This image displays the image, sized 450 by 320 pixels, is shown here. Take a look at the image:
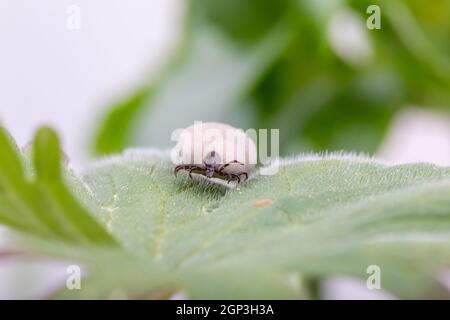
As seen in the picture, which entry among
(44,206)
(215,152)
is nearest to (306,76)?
(215,152)

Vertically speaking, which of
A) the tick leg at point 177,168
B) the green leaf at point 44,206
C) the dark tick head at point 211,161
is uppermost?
the dark tick head at point 211,161

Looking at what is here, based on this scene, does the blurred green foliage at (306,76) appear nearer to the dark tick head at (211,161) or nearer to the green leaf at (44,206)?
the dark tick head at (211,161)

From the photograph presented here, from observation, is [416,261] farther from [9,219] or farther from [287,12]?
[287,12]

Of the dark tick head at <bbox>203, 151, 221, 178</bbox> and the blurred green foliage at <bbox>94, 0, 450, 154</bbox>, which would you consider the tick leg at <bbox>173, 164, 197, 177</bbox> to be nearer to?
the dark tick head at <bbox>203, 151, 221, 178</bbox>

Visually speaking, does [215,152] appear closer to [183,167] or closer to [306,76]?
[183,167]

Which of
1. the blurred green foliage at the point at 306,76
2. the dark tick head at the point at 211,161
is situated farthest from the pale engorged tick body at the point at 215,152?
the blurred green foliage at the point at 306,76

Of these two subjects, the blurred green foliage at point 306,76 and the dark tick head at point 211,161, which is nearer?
the dark tick head at point 211,161
